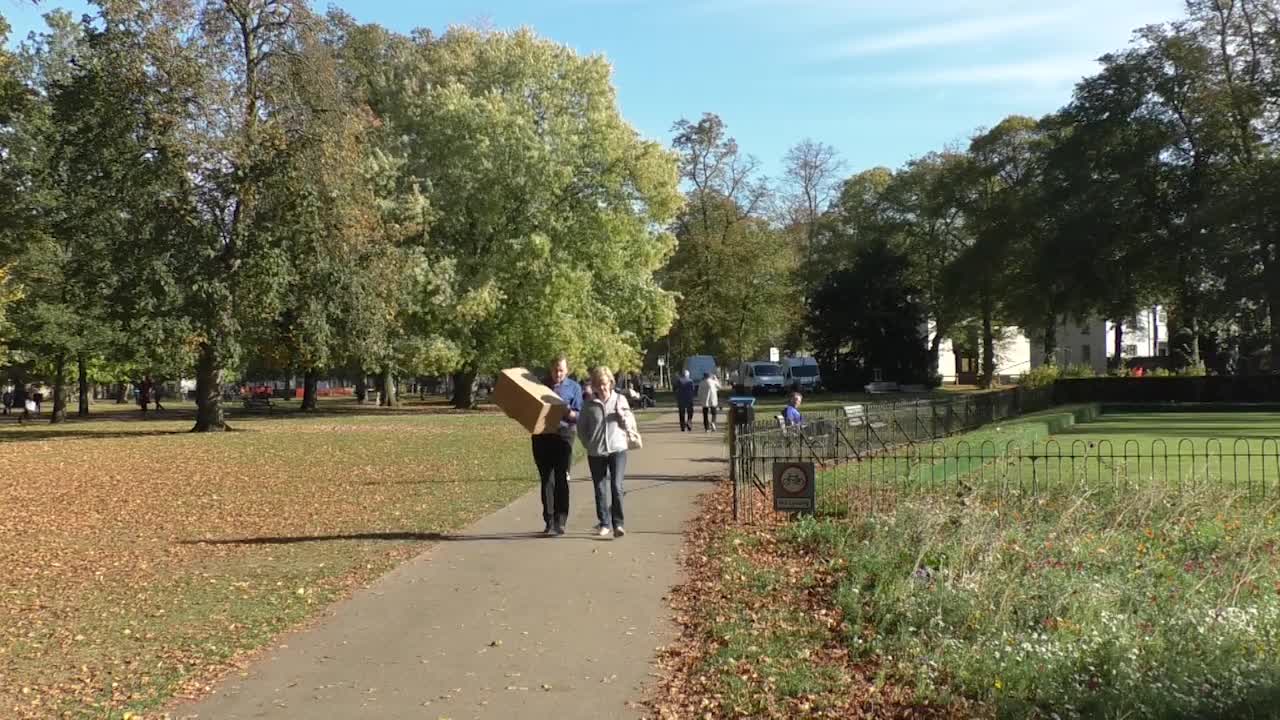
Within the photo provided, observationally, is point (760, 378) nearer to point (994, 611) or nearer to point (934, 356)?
point (934, 356)

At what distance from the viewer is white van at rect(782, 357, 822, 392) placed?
6612 centimetres

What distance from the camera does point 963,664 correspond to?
5.91 metres

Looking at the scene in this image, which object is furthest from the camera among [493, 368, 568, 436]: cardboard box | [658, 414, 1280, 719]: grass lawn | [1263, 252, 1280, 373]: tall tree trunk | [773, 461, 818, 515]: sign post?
[1263, 252, 1280, 373]: tall tree trunk

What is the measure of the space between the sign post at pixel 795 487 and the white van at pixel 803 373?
5520 centimetres

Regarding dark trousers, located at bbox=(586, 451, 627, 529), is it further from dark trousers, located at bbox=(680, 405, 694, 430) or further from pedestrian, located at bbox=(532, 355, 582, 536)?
dark trousers, located at bbox=(680, 405, 694, 430)

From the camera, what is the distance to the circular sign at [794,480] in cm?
1097

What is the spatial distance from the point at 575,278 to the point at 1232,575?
1391 inches

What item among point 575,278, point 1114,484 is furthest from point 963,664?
point 575,278

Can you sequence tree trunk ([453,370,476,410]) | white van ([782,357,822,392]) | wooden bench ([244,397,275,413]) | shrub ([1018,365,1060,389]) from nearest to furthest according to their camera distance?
shrub ([1018,365,1060,389]), tree trunk ([453,370,476,410]), wooden bench ([244,397,275,413]), white van ([782,357,822,392])

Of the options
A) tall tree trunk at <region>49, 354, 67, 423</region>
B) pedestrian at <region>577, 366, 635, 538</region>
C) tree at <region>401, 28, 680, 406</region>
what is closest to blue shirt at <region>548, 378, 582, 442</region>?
pedestrian at <region>577, 366, 635, 538</region>

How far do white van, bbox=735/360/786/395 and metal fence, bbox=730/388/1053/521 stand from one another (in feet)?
104

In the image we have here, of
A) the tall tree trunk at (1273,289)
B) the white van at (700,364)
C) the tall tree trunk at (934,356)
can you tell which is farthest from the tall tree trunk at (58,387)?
the tall tree trunk at (934,356)

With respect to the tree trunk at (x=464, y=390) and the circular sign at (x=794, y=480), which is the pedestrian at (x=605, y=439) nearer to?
the circular sign at (x=794, y=480)

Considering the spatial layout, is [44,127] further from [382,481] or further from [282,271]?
[382,481]
